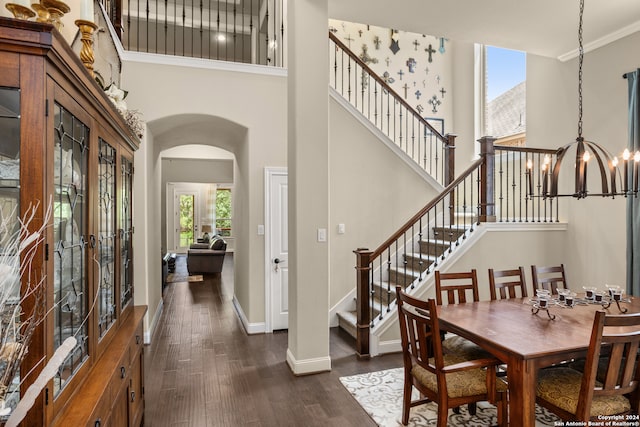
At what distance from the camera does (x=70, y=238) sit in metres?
1.44

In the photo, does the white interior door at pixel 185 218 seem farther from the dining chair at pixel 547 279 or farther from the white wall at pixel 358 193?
the dining chair at pixel 547 279

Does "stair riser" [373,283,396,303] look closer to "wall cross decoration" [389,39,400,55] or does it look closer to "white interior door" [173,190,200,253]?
"wall cross decoration" [389,39,400,55]

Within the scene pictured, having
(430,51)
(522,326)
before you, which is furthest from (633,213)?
(430,51)

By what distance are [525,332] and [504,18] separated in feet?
11.3

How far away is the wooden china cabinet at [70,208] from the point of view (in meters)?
1.09

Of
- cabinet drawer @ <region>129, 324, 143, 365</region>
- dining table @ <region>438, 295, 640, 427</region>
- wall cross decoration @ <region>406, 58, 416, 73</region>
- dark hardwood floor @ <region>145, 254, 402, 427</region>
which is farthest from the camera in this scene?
wall cross decoration @ <region>406, 58, 416, 73</region>

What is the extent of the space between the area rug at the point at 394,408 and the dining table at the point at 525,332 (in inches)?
28.8

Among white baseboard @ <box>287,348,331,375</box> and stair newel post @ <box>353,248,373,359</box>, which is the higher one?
stair newel post @ <box>353,248,373,359</box>

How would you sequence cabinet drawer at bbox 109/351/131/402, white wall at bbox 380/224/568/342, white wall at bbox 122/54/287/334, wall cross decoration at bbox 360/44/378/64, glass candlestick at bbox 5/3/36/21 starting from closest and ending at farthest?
glass candlestick at bbox 5/3/36/21, cabinet drawer at bbox 109/351/131/402, white wall at bbox 122/54/287/334, white wall at bbox 380/224/568/342, wall cross decoration at bbox 360/44/378/64

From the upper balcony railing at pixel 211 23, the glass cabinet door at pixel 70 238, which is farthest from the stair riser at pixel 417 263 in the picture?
the glass cabinet door at pixel 70 238

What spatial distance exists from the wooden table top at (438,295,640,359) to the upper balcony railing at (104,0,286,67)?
4025 mm

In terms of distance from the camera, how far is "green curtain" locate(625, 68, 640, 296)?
3984 mm

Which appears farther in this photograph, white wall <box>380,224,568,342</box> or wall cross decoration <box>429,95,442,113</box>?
wall cross decoration <box>429,95,442,113</box>

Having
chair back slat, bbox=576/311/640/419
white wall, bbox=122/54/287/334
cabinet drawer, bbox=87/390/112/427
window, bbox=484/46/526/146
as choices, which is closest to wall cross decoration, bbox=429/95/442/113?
window, bbox=484/46/526/146
